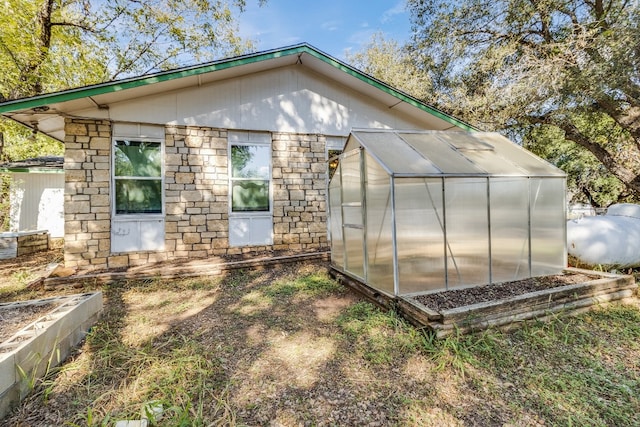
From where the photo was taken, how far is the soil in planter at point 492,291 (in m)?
3.60

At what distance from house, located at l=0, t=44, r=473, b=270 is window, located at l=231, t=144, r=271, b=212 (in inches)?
0.9

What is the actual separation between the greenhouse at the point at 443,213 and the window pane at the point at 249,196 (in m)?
2.48

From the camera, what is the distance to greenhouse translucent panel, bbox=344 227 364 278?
4500mm

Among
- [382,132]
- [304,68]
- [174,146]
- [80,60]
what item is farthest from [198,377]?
[80,60]

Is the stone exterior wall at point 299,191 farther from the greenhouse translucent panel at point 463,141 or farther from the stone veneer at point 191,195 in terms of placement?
the greenhouse translucent panel at point 463,141

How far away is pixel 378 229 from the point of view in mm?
3994

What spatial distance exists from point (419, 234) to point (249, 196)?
14.2ft

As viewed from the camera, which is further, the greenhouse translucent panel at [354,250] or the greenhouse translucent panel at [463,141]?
the greenhouse translucent panel at [463,141]

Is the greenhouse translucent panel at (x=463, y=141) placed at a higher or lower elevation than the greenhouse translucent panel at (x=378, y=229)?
higher

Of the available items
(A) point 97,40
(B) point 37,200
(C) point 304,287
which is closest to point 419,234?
(C) point 304,287

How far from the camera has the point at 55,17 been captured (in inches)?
364

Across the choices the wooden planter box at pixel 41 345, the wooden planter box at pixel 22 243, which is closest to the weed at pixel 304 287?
the wooden planter box at pixel 41 345

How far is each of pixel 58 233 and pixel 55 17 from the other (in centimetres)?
688

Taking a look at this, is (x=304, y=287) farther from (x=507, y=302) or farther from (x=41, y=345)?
(x=41, y=345)
